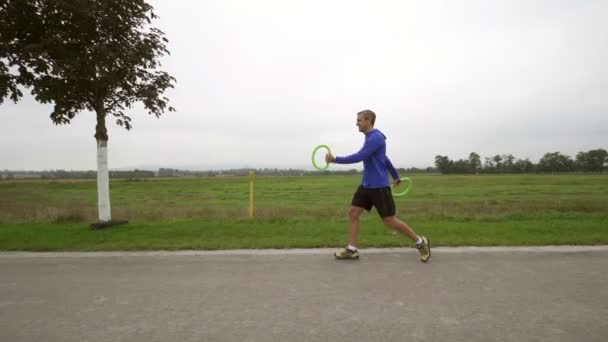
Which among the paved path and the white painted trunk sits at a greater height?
the white painted trunk

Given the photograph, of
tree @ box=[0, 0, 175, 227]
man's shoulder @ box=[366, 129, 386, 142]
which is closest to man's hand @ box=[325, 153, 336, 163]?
man's shoulder @ box=[366, 129, 386, 142]

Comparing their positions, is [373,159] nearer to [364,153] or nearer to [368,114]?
[364,153]

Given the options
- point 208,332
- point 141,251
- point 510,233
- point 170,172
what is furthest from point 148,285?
point 170,172

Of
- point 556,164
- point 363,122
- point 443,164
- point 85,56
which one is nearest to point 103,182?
point 85,56

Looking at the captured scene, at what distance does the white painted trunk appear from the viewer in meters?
6.52

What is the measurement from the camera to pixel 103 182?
21.9ft

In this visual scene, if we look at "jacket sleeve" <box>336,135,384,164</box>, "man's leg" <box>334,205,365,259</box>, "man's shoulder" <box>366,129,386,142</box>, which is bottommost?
"man's leg" <box>334,205,365,259</box>

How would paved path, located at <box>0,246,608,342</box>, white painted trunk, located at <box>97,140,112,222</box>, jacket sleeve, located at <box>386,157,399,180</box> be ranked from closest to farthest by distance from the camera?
1. paved path, located at <box>0,246,608,342</box>
2. jacket sleeve, located at <box>386,157,399,180</box>
3. white painted trunk, located at <box>97,140,112,222</box>

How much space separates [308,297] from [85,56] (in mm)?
6288

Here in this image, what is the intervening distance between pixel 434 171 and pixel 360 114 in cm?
13598

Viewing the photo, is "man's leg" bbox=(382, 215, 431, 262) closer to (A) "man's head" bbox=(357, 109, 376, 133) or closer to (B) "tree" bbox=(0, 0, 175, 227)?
(A) "man's head" bbox=(357, 109, 376, 133)

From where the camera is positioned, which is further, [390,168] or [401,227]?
[390,168]

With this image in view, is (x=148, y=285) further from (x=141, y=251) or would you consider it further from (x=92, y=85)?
(x=92, y=85)

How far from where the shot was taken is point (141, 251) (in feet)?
15.0
